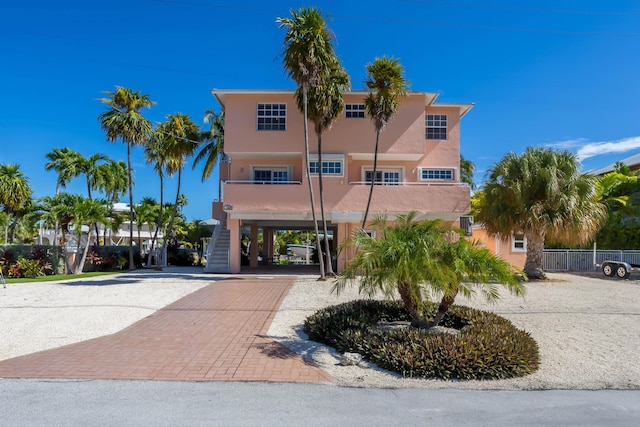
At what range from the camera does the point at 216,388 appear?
18.2 ft

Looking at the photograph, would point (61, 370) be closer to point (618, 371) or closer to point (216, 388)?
point (216, 388)

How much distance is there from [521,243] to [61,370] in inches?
914

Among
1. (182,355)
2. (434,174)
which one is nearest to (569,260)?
(434,174)

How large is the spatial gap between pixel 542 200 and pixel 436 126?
6.55 m

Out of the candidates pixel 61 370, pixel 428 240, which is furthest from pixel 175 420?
pixel 428 240

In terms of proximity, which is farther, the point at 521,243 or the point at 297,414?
the point at 521,243

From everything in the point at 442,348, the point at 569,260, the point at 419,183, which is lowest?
the point at 442,348

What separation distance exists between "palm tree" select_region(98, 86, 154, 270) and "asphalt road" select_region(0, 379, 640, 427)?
1945 centimetres

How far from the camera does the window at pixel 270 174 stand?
21656mm

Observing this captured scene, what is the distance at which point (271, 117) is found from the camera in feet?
66.1

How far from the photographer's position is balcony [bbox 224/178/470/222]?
1934 cm

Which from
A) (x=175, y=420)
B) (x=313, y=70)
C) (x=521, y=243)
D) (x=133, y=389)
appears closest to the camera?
(x=175, y=420)

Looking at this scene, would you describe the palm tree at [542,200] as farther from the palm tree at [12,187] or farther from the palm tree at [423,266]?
the palm tree at [12,187]

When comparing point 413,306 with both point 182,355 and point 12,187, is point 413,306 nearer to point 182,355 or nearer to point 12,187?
point 182,355
